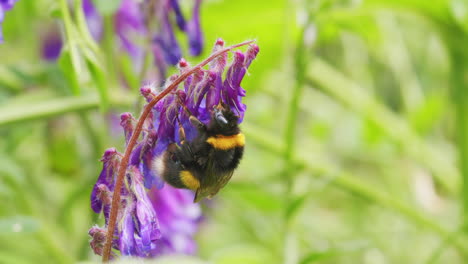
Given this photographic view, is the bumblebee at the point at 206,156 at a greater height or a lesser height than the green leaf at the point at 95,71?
lesser

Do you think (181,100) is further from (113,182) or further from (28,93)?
(28,93)

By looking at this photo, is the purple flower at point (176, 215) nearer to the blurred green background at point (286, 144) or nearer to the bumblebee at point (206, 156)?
the blurred green background at point (286, 144)

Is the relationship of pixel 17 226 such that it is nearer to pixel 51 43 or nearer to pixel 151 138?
pixel 151 138

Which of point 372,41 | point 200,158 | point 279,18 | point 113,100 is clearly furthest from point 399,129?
point 200,158

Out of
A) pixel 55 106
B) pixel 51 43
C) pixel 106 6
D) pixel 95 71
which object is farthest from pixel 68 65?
pixel 51 43

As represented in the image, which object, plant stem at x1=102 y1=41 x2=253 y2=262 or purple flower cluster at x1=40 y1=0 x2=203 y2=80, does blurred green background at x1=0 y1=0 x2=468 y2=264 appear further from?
plant stem at x1=102 y1=41 x2=253 y2=262

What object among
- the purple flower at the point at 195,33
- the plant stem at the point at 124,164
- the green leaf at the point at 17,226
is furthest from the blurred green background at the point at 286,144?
the plant stem at the point at 124,164
